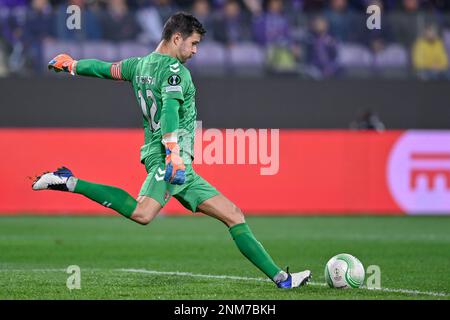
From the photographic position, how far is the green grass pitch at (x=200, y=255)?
830 cm

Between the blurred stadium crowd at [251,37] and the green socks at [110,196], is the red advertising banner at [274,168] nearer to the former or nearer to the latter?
the blurred stadium crowd at [251,37]

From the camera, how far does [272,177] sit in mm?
17141

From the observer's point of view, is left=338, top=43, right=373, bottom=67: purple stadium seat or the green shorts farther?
left=338, top=43, right=373, bottom=67: purple stadium seat

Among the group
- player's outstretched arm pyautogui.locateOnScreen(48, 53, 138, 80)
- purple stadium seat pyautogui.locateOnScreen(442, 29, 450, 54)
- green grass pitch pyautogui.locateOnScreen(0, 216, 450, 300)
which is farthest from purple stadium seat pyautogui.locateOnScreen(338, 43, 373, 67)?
player's outstretched arm pyautogui.locateOnScreen(48, 53, 138, 80)

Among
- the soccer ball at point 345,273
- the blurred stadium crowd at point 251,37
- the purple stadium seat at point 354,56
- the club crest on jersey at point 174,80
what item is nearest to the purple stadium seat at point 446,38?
the blurred stadium crowd at point 251,37

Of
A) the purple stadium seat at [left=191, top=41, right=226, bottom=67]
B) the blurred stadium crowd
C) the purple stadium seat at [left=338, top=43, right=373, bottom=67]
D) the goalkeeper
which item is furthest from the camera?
the purple stadium seat at [left=338, top=43, right=373, bottom=67]

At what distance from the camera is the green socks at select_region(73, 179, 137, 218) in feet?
26.4

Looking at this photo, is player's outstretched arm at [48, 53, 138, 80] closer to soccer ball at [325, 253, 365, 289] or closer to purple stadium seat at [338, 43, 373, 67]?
soccer ball at [325, 253, 365, 289]

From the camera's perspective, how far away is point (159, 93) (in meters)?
8.08

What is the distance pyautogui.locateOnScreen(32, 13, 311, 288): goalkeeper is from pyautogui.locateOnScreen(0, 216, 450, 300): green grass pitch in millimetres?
595

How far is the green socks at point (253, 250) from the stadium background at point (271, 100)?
8.35 metres
